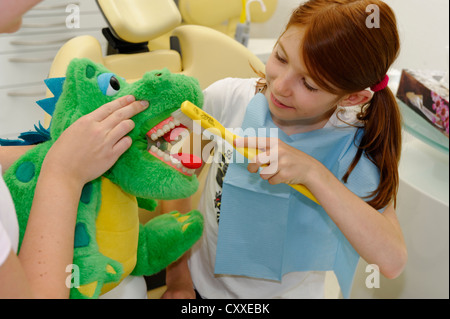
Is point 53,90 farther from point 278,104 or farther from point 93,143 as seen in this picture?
point 278,104

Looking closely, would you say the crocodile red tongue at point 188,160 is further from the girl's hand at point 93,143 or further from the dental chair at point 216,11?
the dental chair at point 216,11

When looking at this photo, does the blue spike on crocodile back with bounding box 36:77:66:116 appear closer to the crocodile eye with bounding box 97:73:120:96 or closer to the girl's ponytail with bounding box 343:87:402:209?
the crocodile eye with bounding box 97:73:120:96

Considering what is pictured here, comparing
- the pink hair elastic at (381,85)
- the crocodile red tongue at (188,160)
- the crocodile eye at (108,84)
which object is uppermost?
the crocodile eye at (108,84)

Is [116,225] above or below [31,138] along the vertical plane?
below

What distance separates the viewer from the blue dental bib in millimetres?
754

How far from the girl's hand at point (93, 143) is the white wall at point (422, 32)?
0.88 metres

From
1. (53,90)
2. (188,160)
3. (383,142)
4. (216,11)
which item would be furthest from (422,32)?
(53,90)

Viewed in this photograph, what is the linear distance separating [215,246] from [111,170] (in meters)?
0.33

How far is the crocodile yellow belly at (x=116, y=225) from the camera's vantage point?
62cm

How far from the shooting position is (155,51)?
979 millimetres

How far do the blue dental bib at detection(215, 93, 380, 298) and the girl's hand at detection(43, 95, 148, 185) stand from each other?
9.9 inches

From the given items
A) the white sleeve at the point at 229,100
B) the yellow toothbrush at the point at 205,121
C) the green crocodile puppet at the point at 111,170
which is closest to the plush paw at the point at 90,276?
the green crocodile puppet at the point at 111,170

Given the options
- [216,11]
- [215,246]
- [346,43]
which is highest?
[346,43]
